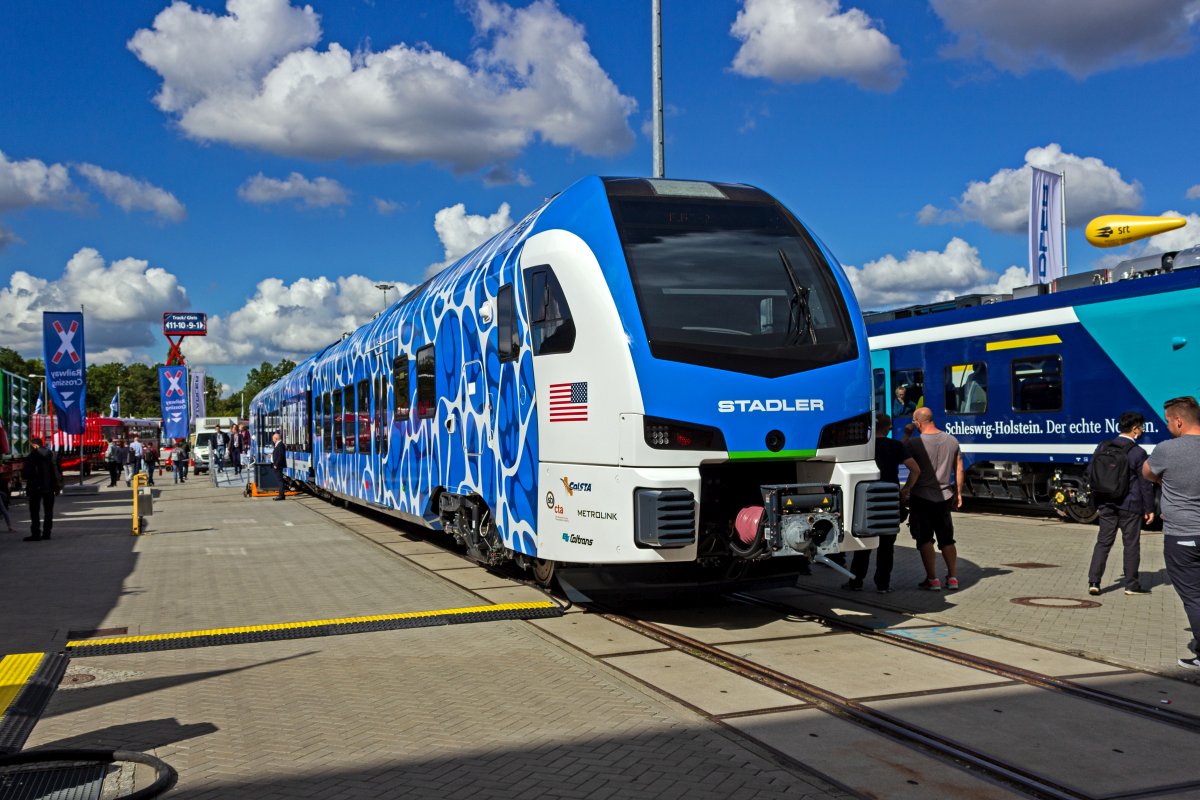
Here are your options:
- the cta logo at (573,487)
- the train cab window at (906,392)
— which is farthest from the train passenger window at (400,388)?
the train cab window at (906,392)

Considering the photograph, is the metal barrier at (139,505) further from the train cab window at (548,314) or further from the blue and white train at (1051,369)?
the blue and white train at (1051,369)

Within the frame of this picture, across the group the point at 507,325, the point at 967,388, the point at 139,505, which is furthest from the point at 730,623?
the point at 139,505

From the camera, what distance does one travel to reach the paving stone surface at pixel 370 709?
494 centimetres

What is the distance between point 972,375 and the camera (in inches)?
707

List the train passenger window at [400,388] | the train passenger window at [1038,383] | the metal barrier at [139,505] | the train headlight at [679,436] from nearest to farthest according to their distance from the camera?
the train headlight at [679,436] < the train passenger window at [400,388] < the train passenger window at [1038,383] < the metal barrier at [139,505]

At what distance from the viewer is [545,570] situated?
9.62 meters

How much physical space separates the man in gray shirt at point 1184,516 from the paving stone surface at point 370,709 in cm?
337

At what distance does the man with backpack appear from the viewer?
956 cm

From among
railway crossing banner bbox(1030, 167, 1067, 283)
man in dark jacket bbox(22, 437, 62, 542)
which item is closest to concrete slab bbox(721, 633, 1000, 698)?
man in dark jacket bbox(22, 437, 62, 542)

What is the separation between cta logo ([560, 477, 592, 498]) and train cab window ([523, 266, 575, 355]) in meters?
0.99

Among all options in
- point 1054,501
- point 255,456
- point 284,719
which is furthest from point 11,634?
point 255,456

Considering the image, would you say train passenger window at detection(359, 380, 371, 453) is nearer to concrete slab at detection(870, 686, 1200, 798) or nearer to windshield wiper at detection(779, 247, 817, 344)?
windshield wiper at detection(779, 247, 817, 344)

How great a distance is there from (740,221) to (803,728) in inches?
169

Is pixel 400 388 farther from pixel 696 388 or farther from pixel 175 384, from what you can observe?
pixel 175 384
